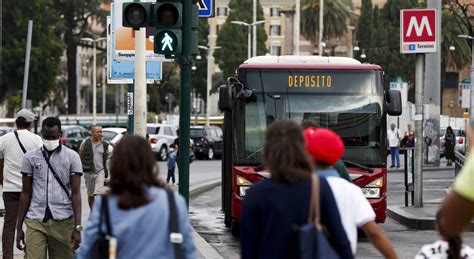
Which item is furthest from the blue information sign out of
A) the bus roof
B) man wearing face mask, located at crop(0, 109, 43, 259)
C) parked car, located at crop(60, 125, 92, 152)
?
parked car, located at crop(60, 125, 92, 152)

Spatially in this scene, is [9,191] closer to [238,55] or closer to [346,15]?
[346,15]

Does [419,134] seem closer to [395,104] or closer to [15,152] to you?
[395,104]

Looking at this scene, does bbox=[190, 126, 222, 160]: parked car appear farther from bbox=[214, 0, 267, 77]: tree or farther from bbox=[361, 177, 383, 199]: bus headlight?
bbox=[214, 0, 267, 77]: tree

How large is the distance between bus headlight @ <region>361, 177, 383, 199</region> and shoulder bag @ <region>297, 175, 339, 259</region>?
37.1 ft

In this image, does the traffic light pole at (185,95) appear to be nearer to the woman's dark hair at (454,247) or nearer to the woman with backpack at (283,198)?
the woman's dark hair at (454,247)

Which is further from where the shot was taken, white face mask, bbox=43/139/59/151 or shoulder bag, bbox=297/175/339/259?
white face mask, bbox=43/139/59/151

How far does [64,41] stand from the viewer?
8706 centimetres

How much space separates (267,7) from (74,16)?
47.0m

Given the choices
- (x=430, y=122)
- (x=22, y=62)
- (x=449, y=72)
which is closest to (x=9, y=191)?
(x=430, y=122)

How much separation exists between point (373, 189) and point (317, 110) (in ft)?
4.45

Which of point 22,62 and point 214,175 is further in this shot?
point 22,62

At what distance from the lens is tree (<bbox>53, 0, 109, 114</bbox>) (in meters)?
84.8

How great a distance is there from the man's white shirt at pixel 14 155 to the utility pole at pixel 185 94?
198cm

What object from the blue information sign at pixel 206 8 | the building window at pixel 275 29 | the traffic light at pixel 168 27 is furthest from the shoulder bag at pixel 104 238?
the building window at pixel 275 29
